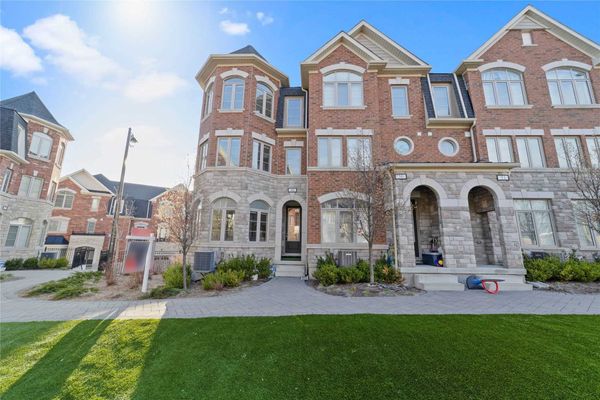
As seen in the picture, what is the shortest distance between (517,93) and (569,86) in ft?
8.68

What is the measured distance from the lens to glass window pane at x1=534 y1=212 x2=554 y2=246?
10.5 metres

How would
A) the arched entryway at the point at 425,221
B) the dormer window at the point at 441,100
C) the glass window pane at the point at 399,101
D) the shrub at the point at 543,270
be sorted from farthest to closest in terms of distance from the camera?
the dormer window at the point at 441,100
the glass window pane at the point at 399,101
the arched entryway at the point at 425,221
the shrub at the point at 543,270

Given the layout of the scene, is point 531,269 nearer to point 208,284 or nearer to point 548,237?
point 548,237

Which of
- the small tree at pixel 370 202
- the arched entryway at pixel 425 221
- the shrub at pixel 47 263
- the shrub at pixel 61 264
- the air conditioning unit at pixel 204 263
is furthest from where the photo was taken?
the shrub at pixel 61 264

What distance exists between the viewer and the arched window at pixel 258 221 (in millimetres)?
11723

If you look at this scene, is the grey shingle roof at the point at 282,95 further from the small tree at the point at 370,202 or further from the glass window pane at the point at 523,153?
the glass window pane at the point at 523,153

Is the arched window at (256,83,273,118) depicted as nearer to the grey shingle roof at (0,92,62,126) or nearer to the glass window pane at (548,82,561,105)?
the glass window pane at (548,82,561,105)

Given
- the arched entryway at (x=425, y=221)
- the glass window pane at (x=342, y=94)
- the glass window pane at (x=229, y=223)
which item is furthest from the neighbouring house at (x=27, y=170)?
the arched entryway at (x=425, y=221)

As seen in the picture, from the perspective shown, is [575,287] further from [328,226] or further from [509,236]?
[328,226]

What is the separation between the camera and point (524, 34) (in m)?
12.5

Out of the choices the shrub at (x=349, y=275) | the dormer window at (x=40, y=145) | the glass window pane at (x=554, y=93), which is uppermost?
→ the glass window pane at (x=554, y=93)

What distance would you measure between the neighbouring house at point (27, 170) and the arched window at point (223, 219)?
15.0 meters

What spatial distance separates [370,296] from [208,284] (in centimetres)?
561

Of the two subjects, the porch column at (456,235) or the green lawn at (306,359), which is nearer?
the green lawn at (306,359)
